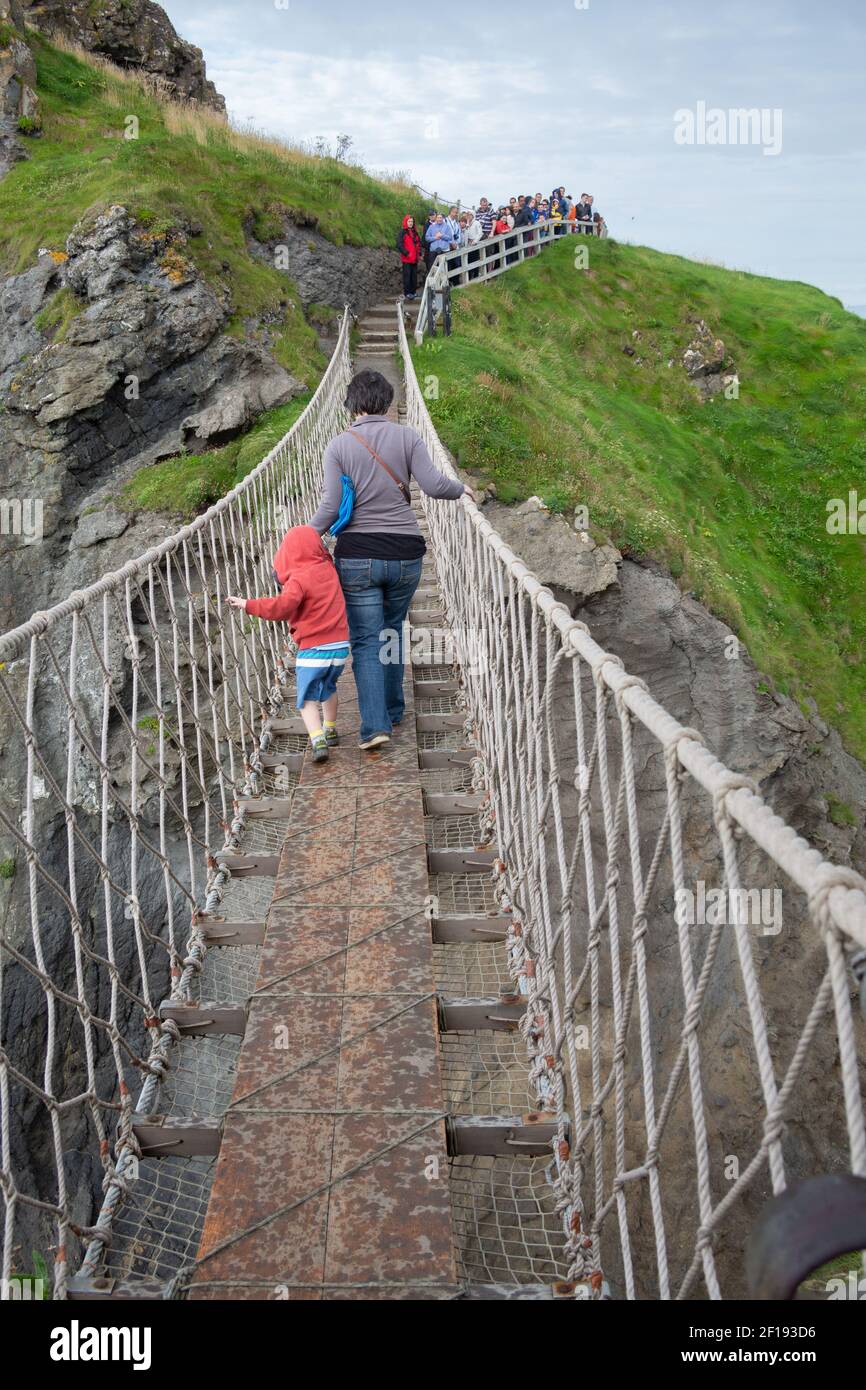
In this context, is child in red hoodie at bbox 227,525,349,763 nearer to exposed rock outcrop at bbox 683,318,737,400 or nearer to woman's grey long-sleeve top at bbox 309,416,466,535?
woman's grey long-sleeve top at bbox 309,416,466,535

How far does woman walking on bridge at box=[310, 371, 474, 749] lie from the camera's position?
3672 mm

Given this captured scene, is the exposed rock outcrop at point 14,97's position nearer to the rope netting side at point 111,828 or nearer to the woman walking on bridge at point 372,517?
the rope netting side at point 111,828

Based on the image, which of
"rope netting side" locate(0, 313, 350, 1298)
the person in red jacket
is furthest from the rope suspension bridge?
the person in red jacket

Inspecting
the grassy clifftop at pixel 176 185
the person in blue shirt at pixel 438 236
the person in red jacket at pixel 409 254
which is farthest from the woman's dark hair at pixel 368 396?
the person in blue shirt at pixel 438 236

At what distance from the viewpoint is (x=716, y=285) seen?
72.8 ft

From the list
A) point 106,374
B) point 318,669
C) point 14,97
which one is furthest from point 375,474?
point 14,97

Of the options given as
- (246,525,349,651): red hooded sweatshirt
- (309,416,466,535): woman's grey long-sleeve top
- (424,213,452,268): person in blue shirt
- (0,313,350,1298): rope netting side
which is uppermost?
(424,213,452,268): person in blue shirt

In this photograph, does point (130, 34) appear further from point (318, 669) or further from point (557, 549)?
point (318, 669)

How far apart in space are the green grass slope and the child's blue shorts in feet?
18.8

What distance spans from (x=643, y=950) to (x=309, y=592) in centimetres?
253

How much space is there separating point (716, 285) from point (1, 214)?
17.6 metres
